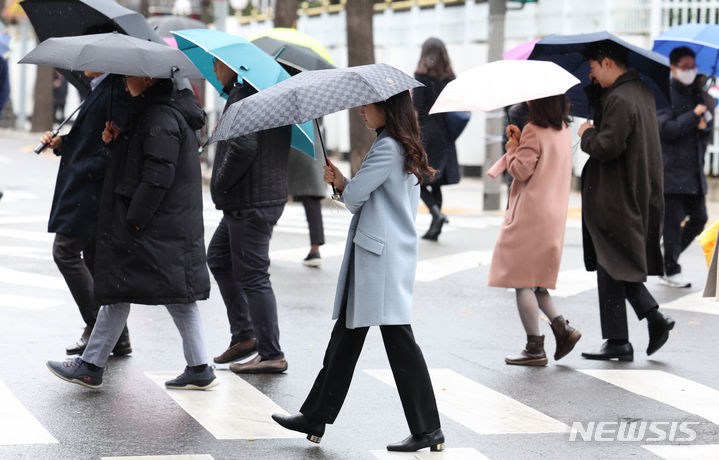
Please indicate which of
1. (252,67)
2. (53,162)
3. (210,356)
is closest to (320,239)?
(210,356)

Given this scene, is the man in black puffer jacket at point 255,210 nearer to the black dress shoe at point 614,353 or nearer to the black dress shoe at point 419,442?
the black dress shoe at point 419,442

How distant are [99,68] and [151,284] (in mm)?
1134

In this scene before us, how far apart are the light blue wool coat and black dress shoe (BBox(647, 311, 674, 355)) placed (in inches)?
107

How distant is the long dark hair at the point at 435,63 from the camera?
12.8 m

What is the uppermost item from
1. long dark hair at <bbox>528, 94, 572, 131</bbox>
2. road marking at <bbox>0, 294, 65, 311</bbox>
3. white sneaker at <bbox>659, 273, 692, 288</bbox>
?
long dark hair at <bbox>528, 94, 572, 131</bbox>

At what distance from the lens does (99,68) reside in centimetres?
611

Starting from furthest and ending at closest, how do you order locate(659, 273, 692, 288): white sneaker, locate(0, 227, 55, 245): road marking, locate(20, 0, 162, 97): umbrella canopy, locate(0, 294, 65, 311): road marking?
locate(0, 227, 55, 245): road marking < locate(659, 273, 692, 288): white sneaker < locate(0, 294, 65, 311): road marking < locate(20, 0, 162, 97): umbrella canopy

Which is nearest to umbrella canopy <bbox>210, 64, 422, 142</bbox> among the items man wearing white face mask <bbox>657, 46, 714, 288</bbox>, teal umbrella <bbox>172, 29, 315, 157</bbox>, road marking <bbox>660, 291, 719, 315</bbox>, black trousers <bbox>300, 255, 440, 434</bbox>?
black trousers <bbox>300, 255, 440, 434</bbox>

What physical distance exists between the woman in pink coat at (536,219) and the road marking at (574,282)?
2871mm

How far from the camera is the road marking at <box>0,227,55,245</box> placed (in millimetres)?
13031

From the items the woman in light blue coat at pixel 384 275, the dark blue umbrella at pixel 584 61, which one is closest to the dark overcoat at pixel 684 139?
the dark blue umbrella at pixel 584 61

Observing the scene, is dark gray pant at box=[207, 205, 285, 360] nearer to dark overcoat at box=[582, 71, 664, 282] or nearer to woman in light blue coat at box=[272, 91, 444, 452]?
woman in light blue coat at box=[272, 91, 444, 452]

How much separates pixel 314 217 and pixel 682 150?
3412 mm

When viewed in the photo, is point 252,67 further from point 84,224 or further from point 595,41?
point 595,41
